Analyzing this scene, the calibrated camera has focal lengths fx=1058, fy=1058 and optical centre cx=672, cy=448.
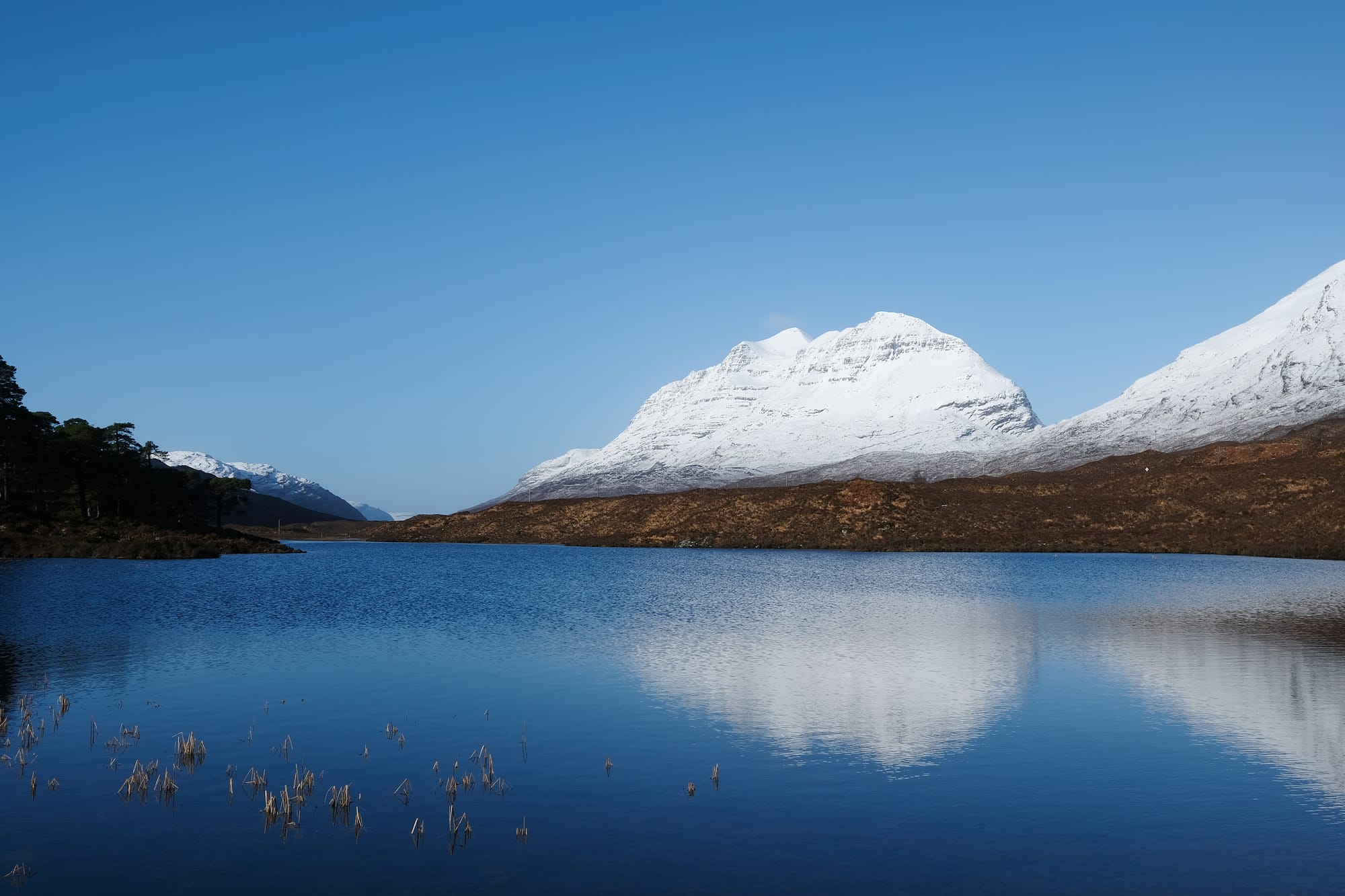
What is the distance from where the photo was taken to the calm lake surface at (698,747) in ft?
54.1

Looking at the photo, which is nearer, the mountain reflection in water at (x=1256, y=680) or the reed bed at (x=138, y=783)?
the reed bed at (x=138, y=783)

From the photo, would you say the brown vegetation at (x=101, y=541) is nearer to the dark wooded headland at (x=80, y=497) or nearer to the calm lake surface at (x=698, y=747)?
the dark wooded headland at (x=80, y=497)

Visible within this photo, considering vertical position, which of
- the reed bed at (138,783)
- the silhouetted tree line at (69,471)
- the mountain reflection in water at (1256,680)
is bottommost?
the mountain reflection in water at (1256,680)

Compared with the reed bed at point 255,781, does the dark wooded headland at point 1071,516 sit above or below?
above

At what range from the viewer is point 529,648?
43.2 m

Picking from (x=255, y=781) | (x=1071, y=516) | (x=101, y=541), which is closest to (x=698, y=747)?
(x=255, y=781)

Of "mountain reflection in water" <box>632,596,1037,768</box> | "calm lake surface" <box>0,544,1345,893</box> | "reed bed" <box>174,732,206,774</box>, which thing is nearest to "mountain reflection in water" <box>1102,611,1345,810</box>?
"calm lake surface" <box>0,544,1345,893</box>

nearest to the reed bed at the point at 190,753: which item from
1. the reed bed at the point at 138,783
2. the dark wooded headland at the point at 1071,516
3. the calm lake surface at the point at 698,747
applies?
the calm lake surface at the point at 698,747

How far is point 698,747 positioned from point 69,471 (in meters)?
133

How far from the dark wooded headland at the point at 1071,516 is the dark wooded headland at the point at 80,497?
71373 millimetres

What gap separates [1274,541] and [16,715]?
144 metres

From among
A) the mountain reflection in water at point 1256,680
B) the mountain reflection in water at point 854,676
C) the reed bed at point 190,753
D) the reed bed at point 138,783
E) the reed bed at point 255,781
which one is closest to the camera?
the reed bed at point 138,783

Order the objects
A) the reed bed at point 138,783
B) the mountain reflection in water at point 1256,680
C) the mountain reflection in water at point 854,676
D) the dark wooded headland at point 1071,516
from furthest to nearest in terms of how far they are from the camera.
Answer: the dark wooded headland at point 1071,516 → the mountain reflection in water at point 854,676 → the mountain reflection in water at point 1256,680 → the reed bed at point 138,783

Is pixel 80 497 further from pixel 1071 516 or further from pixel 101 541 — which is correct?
pixel 1071 516
